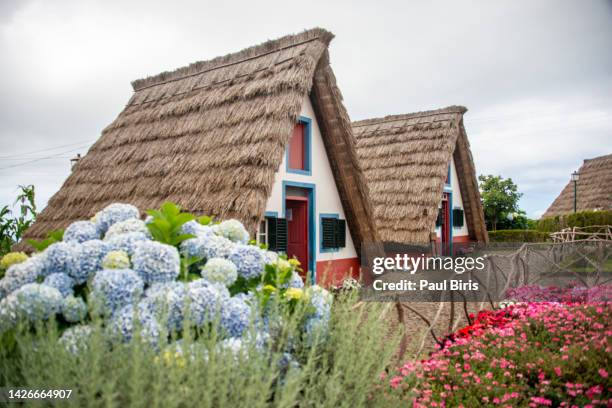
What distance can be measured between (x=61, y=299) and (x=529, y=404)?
3.01 meters

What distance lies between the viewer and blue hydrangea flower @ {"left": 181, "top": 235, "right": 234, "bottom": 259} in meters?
2.61

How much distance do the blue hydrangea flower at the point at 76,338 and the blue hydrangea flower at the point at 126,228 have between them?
62cm

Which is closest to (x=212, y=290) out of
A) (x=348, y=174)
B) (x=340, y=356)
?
(x=340, y=356)

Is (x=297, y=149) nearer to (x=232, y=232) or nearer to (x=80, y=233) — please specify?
(x=232, y=232)

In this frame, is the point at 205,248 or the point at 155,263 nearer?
the point at 155,263

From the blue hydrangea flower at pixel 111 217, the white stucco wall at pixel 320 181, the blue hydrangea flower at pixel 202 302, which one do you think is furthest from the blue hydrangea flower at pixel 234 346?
the white stucco wall at pixel 320 181

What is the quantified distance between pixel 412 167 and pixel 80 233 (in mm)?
12407

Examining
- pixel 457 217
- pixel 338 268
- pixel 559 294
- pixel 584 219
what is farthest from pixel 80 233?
pixel 584 219

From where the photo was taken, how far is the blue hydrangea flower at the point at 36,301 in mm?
2166

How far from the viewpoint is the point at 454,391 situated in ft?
11.4

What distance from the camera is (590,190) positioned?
90.0 ft

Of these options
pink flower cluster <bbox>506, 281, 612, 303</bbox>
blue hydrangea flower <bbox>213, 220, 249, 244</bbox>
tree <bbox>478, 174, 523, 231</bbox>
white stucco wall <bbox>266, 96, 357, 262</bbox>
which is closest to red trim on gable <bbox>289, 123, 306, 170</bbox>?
white stucco wall <bbox>266, 96, 357, 262</bbox>

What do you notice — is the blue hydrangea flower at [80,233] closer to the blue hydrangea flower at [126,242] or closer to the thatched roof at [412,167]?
the blue hydrangea flower at [126,242]

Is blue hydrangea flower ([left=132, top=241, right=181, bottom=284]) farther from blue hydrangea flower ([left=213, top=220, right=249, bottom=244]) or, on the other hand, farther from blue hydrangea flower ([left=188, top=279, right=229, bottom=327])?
blue hydrangea flower ([left=213, top=220, right=249, bottom=244])
